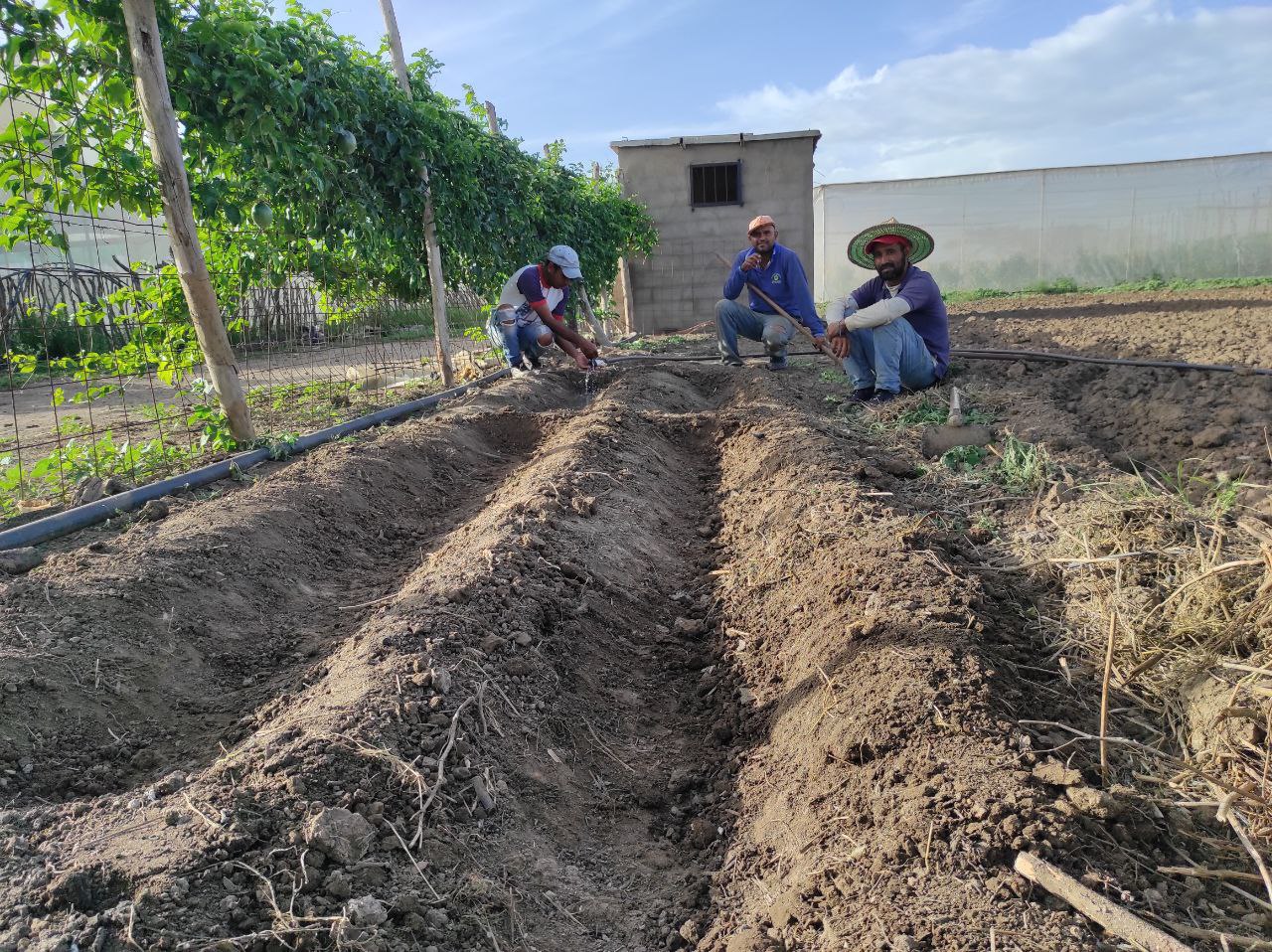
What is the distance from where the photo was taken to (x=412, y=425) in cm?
595

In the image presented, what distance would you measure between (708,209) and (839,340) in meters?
10.8

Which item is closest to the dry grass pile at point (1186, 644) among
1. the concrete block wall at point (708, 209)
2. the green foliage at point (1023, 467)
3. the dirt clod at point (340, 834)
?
the green foliage at point (1023, 467)

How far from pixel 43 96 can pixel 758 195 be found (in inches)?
528

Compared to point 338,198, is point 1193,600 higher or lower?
lower

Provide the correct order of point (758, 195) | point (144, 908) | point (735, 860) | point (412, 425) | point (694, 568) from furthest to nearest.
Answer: point (758, 195) → point (412, 425) → point (694, 568) → point (735, 860) → point (144, 908)

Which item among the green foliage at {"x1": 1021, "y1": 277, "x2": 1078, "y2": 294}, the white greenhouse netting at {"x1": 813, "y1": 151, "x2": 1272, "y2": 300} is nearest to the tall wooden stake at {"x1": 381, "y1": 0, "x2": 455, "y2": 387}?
the white greenhouse netting at {"x1": 813, "y1": 151, "x2": 1272, "y2": 300}

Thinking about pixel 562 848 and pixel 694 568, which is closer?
pixel 562 848

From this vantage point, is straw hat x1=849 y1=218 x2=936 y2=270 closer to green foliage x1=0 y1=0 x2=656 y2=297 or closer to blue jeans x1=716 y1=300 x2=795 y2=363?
blue jeans x1=716 y1=300 x2=795 y2=363

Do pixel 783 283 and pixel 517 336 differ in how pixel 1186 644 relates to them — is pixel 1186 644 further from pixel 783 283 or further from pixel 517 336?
pixel 517 336

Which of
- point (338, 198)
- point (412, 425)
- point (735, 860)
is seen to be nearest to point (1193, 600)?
point (735, 860)

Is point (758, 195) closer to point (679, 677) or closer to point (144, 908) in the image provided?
point (679, 677)

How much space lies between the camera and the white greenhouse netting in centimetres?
1852

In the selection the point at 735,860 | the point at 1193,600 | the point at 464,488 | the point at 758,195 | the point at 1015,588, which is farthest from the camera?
the point at 758,195

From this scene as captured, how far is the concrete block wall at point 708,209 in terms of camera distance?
15.8m
